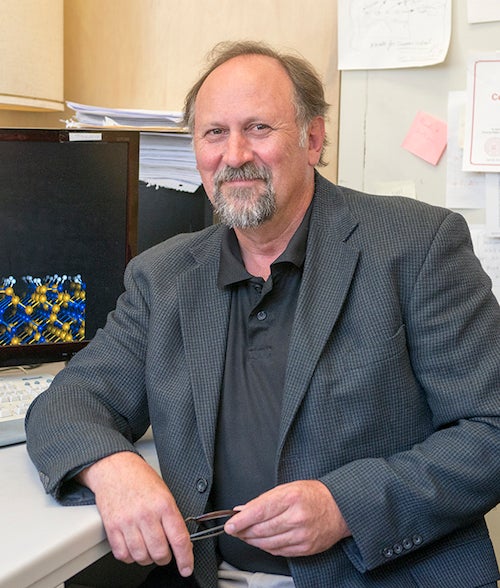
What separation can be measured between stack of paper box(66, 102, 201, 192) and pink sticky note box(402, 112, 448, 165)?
0.46 meters

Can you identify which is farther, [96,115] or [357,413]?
[96,115]

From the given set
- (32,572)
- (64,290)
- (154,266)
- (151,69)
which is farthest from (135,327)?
(151,69)

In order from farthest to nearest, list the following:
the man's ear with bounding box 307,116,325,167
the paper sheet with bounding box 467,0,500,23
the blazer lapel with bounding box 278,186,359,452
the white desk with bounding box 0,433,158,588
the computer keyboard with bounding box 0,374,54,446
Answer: the paper sheet with bounding box 467,0,500,23 < the man's ear with bounding box 307,116,325,167 < the computer keyboard with bounding box 0,374,54,446 < the blazer lapel with bounding box 278,186,359,452 < the white desk with bounding box 0,433,158,588

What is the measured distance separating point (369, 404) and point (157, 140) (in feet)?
2.79

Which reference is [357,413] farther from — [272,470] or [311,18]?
[311,18]

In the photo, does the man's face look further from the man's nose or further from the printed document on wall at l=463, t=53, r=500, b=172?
the printed document on wall at l=463, t=53, r=500, b=172

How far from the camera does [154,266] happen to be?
140cm

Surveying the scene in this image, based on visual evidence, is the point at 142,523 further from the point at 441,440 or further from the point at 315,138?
the point at 315,138

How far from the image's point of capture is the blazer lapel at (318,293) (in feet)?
3.93

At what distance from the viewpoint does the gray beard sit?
1.34 metres

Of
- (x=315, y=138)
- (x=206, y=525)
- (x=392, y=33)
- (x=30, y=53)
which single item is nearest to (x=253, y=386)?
(x=206, y=525)

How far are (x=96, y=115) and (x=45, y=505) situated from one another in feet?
3.10

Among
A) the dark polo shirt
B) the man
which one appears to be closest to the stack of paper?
the man

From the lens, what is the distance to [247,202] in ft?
4.40
